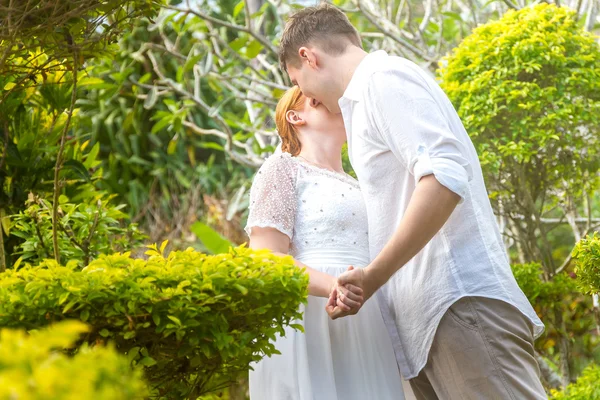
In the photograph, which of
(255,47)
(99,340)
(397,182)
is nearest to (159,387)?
(99,340)

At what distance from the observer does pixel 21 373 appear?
73 cm

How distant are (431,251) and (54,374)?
5.10ft

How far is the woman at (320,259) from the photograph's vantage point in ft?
7.49

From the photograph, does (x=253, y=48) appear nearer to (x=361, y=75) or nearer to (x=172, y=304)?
(x=361, y=75)

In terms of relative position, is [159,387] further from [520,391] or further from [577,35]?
[577,35]

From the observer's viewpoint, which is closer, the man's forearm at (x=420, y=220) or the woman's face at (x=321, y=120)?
the man's forearm at (x=420, y=220)

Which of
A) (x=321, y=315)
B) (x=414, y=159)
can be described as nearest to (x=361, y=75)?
(x=414, y=159)

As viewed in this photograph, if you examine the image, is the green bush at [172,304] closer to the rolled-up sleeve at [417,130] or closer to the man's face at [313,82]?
the rolled-up sleeve at [417,130]

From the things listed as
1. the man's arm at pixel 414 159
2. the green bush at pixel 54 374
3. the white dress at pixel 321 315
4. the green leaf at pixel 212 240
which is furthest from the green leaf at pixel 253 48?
the green bush at pixel 54 374

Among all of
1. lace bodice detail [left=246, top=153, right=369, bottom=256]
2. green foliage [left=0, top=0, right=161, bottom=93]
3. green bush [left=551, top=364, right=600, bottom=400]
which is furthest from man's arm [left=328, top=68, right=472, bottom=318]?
green bush [left=551, top=364, right=600, bottom=400]

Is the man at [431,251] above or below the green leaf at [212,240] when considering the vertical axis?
above

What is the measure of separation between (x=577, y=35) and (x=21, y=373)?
3.91m

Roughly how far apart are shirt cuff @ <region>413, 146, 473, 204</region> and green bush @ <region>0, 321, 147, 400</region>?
127 cm

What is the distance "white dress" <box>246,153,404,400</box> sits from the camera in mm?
2277
